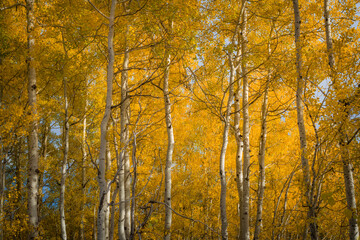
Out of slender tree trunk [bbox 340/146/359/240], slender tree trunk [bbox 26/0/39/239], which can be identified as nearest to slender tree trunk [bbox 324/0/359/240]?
slender tree trunk [bbox 340/146/359/240]

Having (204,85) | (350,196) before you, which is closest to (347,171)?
(350,196)

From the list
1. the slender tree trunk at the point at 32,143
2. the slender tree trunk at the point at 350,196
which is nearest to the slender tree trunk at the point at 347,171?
the slender tree trunk at the point at 350,196

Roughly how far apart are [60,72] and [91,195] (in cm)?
624

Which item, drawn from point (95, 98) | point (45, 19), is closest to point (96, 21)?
point (45, 19)

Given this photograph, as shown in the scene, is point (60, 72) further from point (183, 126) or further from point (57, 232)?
point (57, 232)

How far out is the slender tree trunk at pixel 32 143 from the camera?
6.04 meters

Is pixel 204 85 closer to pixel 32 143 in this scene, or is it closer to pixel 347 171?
pixel 347 171

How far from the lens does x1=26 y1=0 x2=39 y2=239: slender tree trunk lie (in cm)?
604

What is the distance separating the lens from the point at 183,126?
14.1 meters

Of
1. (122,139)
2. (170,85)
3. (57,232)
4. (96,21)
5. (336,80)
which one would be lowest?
(57,232)

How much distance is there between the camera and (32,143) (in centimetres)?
634

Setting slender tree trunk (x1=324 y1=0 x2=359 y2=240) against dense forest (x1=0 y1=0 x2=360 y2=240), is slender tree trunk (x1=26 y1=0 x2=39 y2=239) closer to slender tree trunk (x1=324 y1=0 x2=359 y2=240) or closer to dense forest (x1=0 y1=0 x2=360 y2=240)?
dense forest (x1=0 y1=0 x2=360 y2=240)

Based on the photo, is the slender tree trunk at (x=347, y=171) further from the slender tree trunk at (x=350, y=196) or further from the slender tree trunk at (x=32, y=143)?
the slender tree trunk at (x=32, y=143)

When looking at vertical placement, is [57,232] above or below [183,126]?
below
